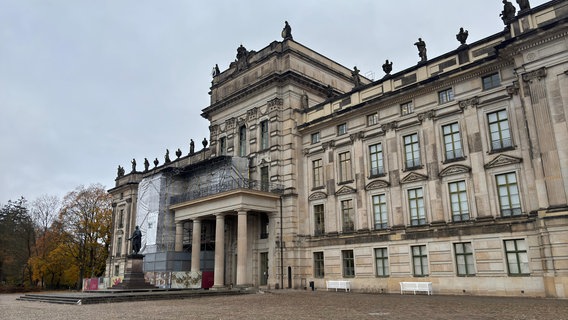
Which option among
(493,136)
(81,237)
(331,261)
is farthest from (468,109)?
(81,237)

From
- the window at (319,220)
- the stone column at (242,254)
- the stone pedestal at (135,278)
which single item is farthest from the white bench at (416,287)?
the stone pedestal at (135,278)

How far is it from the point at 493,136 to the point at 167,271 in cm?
2912

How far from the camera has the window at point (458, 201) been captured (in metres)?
25.4

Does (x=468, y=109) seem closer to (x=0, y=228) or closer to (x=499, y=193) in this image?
(x=499, y=193)

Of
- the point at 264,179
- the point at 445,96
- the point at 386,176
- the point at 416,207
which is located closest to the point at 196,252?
the point at 264,179

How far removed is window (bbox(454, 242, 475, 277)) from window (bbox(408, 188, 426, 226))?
2.88 m

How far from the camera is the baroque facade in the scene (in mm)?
21859

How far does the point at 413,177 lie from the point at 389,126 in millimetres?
4267

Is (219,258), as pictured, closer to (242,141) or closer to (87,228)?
(242,141)

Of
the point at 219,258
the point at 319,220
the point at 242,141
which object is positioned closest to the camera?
the point at 219,258

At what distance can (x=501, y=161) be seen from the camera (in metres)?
24.0

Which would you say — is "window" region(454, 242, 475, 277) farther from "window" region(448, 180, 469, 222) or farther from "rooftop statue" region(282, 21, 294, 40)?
"rooftop statue" region(282, 21, 294, 40)

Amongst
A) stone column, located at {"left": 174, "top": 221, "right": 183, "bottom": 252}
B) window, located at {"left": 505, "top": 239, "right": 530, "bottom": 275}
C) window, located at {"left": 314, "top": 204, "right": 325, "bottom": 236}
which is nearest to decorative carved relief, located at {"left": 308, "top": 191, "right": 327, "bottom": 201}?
window, located at {"left": 314, "top": 204, "right": 325, "bottom": 236}

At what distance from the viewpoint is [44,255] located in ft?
189
